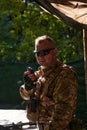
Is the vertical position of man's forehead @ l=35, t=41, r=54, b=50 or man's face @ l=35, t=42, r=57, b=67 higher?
man's forehead @ l=35, t=41, r=54, b=50

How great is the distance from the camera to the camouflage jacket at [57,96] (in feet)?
13.5

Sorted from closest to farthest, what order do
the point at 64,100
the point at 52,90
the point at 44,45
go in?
the point at 64,100, the point at 52,90, the point at 44,45

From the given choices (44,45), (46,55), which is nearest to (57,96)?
(46,55)

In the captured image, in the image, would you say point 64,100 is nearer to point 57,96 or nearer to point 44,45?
point 57,96

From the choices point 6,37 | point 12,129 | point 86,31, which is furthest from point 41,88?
point 6,37

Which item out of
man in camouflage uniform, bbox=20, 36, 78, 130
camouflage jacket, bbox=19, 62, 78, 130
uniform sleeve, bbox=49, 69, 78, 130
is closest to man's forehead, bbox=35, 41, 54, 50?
man in camouflage uniform, bbox=20, 36, 78, 130

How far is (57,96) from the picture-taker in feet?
13.5

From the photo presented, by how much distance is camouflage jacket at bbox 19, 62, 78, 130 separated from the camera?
4109 mm

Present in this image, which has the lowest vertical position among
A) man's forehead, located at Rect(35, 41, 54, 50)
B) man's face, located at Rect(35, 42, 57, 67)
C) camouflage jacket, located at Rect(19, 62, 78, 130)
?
camouflage jacket, located at Rect(19, 62, 78, 130)

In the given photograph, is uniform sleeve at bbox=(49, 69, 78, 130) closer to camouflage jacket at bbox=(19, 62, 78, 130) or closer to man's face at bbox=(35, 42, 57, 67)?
camouflage jacket at bbox=(19, 62, 78, 130)

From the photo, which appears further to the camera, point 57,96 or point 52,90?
point 52,90

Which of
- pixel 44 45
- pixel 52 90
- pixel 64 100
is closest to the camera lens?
pixel 64 100

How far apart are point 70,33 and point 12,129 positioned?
9795 millimetres

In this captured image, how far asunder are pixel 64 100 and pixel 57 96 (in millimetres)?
75
